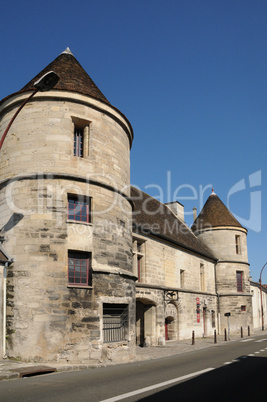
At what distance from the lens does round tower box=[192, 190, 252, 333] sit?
3056 centimetres

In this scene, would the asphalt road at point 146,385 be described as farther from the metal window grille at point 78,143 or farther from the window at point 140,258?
the window at point 140,258

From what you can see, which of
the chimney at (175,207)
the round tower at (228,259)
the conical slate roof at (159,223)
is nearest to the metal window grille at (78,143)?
the conical slate roof at (159,223)

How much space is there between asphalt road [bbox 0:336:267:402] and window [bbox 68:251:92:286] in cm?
295

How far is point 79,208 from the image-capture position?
12.7 metres

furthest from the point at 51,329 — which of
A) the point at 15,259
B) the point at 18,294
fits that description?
the point at 15,259

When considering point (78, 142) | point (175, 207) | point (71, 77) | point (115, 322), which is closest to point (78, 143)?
point (78, 142)

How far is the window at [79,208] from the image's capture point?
1262cm

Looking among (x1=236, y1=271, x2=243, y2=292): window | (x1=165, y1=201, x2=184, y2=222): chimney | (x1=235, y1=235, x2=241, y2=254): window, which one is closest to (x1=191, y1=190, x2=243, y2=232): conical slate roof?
(x1=235, y1=235, x2=241, y2=254): window

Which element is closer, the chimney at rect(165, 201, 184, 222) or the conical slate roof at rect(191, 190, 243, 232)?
the chimney at rect(165, 201, 184, 222)

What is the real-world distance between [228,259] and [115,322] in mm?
20441

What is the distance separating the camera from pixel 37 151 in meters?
Answer: 12.5

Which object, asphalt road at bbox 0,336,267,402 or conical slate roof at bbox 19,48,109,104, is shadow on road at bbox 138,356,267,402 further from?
conical slate roof at bbox 19,48,109,104

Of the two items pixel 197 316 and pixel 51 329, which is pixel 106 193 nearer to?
pixel 51 329

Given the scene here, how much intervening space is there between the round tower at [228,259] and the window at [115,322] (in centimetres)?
1829
